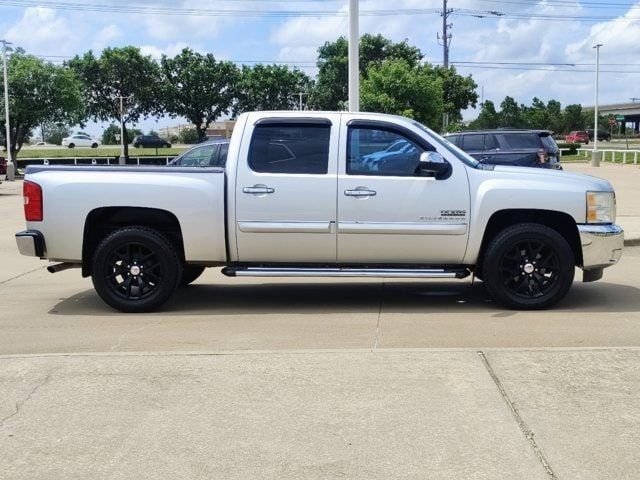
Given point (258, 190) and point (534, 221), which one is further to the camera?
point (534, 221)

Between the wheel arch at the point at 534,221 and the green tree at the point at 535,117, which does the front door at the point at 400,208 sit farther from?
the green tree at the point at 535,117

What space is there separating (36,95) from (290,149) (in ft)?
134

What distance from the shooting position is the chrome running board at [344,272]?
738 centimetres

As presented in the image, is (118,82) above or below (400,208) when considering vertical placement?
above

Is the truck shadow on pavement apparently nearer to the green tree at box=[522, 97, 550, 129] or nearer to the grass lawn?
the grass lawn

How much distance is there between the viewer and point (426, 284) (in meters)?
9.17

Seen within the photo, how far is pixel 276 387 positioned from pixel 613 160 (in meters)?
46.1

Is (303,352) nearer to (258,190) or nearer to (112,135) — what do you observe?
(258,190)

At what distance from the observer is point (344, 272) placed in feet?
24.4

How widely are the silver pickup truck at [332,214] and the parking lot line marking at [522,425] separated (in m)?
2.07

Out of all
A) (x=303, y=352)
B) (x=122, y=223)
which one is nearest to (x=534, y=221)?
(x=303, y=352)

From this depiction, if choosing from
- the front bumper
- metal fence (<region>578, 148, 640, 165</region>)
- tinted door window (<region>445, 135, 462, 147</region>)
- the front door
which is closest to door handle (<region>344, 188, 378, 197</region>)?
the front door

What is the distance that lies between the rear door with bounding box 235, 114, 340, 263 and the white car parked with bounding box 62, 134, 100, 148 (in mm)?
81848

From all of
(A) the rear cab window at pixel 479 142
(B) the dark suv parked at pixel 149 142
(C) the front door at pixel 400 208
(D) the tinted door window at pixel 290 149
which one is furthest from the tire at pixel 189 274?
(B) the dark suv parked at pixel 149 142
